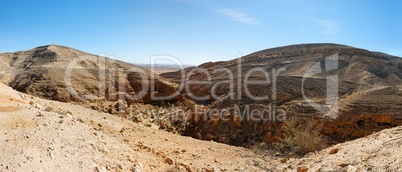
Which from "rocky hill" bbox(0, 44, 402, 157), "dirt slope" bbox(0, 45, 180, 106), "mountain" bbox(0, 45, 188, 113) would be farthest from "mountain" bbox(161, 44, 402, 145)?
"dirt slope" bbox(0, 45, 180, 106)

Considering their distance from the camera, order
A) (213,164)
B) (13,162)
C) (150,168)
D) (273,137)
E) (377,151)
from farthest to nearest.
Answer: (273,137), (213,164), (150,168), (377,151), (13,162)

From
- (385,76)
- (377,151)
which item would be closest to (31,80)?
(377,151)

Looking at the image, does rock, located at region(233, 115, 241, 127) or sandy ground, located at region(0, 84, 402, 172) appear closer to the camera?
sandy ground, located at region(0, 84, 402, 172)

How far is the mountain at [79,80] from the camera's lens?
1495 centimetres

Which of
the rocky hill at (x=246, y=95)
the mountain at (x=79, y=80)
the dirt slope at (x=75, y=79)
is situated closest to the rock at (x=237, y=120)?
the rocky hill at (x=246, y=95)

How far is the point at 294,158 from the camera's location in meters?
6.73

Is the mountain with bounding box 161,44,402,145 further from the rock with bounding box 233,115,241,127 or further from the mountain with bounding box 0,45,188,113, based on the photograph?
the mountain with bounding box 0,45,188,113

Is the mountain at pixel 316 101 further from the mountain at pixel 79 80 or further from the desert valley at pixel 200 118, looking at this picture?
the mountain at pixel 79 80

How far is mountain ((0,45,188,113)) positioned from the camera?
14.9 meters

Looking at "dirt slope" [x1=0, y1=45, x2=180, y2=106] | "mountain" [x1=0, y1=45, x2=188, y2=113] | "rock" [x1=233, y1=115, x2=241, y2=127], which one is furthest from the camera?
"dirt slope" [x1=0, y1=45, x2=180, y2=106]

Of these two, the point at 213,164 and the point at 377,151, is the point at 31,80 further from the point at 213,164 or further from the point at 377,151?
the point at 377,151

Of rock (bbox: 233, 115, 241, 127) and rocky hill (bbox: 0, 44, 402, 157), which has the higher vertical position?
rocky hill (bbox: 0, 44, 402, 157)

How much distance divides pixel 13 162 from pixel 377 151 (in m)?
4.91

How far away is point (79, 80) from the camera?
16406 millimetres
